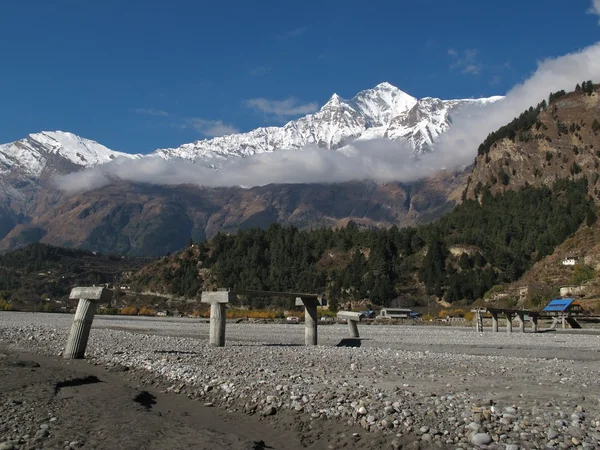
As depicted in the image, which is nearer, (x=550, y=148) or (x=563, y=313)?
(x=563, y=313)

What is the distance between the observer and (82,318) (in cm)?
2095

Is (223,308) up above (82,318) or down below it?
above

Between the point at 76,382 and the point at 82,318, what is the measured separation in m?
5.66

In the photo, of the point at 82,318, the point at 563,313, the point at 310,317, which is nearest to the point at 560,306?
the point at 563,313

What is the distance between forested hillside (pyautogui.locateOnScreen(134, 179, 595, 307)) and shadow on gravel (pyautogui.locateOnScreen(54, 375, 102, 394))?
105338 mm

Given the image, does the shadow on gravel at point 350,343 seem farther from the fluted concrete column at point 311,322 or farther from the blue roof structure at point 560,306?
the blue roof structure at point 560,306

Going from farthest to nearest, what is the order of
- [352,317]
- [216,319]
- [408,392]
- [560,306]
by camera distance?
1. [560,306]
2. [352,317]
3. [216,319]
4. [408,392]

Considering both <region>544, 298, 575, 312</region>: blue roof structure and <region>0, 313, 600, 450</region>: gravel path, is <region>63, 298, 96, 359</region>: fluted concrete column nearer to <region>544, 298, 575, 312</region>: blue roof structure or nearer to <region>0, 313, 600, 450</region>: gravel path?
<region>0, 313, 600, 450</region>: gravel path

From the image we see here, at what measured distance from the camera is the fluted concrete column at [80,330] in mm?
20969

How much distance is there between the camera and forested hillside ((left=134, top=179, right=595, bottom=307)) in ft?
419

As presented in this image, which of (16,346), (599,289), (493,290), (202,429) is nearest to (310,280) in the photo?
(493,290)

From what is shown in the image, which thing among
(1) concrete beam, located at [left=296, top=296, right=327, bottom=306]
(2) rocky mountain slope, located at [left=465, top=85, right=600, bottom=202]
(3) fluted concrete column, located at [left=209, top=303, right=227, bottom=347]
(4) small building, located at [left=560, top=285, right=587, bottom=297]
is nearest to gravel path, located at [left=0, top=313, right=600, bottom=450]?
(3) fluted concrete column, located at [left=209, top=303, right=227, bottom=347]

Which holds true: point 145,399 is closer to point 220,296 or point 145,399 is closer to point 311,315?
point 220,296

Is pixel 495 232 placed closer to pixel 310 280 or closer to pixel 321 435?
pixel 310 280
